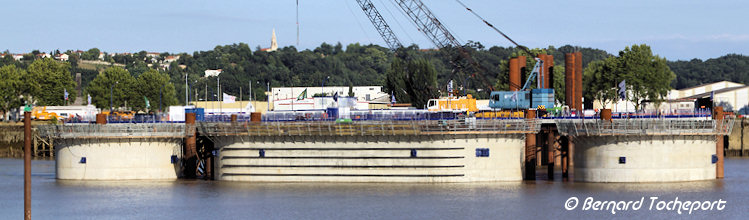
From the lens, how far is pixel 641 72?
171 metres

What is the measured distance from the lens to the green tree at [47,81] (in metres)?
193

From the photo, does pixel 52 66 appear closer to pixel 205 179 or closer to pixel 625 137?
pixel 205 179

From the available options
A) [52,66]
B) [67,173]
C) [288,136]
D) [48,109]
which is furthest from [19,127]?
[288,136]

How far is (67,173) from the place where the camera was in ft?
318

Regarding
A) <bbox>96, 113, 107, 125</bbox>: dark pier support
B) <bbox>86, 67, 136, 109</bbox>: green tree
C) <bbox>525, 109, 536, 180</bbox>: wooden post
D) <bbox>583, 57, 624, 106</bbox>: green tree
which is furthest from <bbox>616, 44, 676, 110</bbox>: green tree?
<bbox>96, 113, 107, 125</bbox>: dark pier support

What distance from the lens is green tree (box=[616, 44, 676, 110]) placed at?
17075cm

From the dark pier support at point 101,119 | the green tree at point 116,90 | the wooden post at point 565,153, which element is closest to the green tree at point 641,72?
the wooden post at point 565,153

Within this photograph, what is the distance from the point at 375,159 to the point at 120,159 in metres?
23.4

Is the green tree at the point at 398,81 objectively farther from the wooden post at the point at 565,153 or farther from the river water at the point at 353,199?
the river water at the point at 353,199

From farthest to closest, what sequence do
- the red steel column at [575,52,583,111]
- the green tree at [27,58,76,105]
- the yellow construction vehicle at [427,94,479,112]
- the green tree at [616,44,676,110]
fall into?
the green tree at [27,58,76,105]
the green tree at [616,44,676,110]
the red steel column at [575,52,583,111]
the yellow construction vehicle at [427,94,479,112]

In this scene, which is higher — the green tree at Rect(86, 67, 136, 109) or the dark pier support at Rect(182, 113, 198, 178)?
the green tree at Rect(86, 67, 136, 109)

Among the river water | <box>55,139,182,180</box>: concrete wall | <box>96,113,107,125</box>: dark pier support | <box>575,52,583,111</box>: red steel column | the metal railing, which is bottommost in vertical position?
the river water

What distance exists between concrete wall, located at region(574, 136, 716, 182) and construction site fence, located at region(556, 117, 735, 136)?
69cm

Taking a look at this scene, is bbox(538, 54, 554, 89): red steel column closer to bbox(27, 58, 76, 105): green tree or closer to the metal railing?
the metal railing
